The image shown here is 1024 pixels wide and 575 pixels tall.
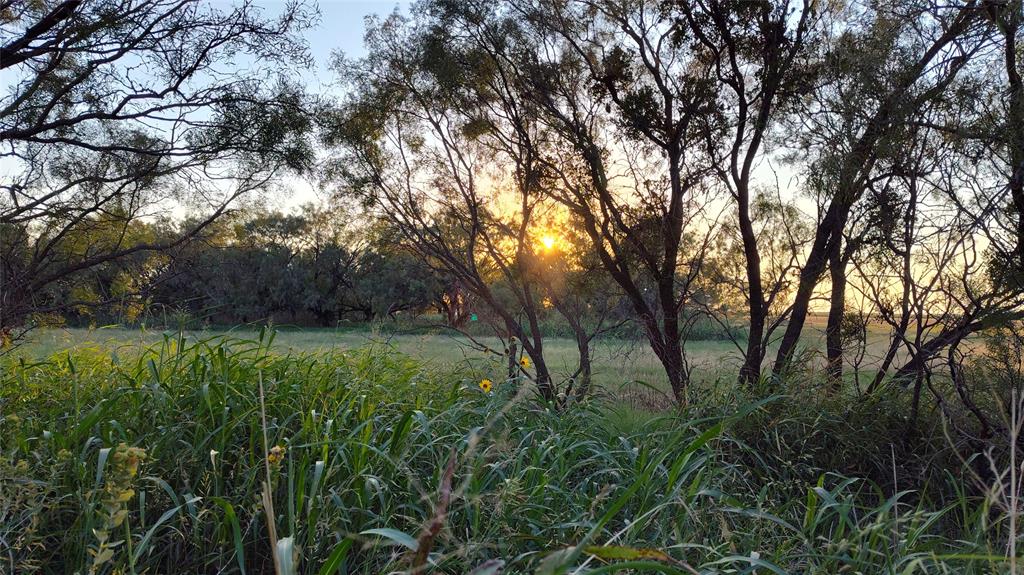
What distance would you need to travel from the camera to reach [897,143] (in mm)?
3611

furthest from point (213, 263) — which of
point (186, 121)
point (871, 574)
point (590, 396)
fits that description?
point (871, 574)

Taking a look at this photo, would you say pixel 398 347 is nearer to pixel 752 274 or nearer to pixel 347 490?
pixel 347 490

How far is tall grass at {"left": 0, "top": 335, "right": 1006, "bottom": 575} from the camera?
1551 millimetres

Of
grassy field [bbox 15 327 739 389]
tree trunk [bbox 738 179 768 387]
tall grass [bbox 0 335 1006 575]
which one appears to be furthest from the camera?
tree trunk [bbox 738 179 768 387]

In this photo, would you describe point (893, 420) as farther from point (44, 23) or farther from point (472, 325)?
point (472, 325)

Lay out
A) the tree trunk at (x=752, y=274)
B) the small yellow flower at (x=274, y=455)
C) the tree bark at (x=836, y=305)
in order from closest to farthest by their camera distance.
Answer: the small yellow flower at (x=274, y=455) → the tree bark at (x=836, y=305) → the tree trunk at (x=752, y=274)

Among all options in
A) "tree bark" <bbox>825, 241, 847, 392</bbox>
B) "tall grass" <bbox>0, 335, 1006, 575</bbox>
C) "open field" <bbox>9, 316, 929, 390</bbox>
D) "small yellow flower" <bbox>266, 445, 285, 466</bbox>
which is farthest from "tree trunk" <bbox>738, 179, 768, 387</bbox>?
"small yellow flower" <bbox>266, 445, 285, 466</bbox>

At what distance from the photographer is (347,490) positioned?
71.1 inches

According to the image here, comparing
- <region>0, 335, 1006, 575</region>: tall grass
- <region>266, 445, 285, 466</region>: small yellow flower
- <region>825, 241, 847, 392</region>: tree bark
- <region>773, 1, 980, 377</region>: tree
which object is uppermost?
<region>773, 1, 980, 377</region>: tree

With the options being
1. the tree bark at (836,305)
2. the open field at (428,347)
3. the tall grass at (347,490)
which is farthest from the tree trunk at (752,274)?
the tall grass at (347,490)

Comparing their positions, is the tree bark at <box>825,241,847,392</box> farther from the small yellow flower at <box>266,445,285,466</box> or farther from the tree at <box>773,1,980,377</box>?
the small yellow flower at <box>266,445,285,466</box>

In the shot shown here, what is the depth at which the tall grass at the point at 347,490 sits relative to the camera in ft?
Result: 5.09

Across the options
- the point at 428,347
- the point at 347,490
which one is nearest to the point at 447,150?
the point at 428,347

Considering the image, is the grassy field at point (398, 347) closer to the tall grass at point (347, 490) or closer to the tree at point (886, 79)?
the tall grass at point (347, 490)
